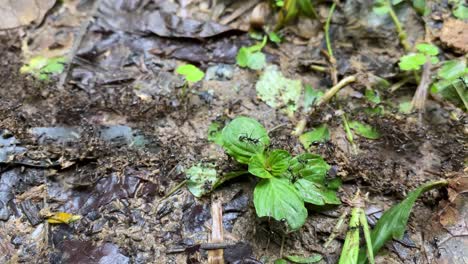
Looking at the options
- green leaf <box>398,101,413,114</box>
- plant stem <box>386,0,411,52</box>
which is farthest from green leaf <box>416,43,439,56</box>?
green leaf <box>398,101,413,114</box>

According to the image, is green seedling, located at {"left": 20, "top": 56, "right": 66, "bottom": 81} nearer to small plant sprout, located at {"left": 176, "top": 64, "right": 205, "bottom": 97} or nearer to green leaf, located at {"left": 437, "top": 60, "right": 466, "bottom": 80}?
small plant sprout, located at {"left": 176, "top": 64, "right": 205, "bottom": 97}

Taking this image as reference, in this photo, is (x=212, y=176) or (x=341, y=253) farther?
(x=212, y=176)

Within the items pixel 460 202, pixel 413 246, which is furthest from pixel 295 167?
pixel 460 202

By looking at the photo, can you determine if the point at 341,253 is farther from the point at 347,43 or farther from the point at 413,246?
the point at 347,43

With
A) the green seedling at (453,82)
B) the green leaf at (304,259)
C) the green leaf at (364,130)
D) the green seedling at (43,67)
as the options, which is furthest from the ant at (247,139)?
the green seedling at (43,67)

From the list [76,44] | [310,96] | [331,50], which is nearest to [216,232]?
[310,96]
